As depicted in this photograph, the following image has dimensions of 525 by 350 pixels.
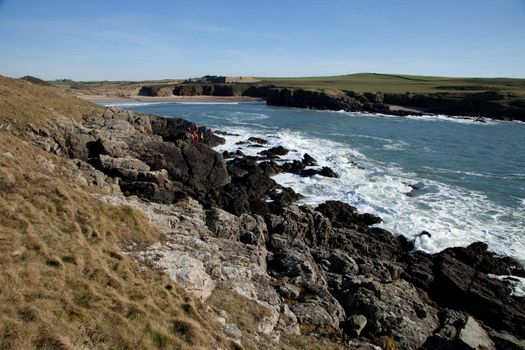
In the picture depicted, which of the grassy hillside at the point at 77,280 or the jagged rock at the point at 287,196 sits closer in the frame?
the grassy hillside at the point at 77,280

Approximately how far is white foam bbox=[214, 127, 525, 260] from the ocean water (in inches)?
2.9

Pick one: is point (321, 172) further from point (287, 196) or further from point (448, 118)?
point (448, 118)

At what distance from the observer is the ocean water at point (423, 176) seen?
2586 centimetres

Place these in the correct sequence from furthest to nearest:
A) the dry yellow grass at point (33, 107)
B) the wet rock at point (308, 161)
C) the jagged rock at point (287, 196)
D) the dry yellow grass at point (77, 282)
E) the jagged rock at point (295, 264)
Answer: the wet rock at point (308, 161), the jagged rock at point (287, 196), the dry yellow grass at point (33, 107), the jagged rock at point (295, 264), the dry yellow grass at point (77, 282)

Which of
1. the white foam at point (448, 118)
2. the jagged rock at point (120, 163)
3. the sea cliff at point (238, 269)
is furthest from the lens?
the white foam at point (448, 118)

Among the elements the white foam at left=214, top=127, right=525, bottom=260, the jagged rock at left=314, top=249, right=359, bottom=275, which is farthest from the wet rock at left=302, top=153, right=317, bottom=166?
the jagged rock at left=314, top=249, right=359, bottom=275

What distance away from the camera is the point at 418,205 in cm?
2964

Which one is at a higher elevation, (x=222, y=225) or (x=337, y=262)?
(x=222, y=225)

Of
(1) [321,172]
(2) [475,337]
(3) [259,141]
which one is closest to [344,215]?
(1) [321,172]

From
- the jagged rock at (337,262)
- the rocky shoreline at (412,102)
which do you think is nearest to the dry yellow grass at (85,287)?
the jagged rock at (337,262)

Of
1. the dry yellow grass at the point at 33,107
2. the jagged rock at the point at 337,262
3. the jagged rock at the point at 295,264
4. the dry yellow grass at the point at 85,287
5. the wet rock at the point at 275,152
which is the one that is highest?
the dry yellow grass at the point at 33,107

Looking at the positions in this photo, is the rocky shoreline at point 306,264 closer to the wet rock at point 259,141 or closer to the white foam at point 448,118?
the wet rock at point 259,141

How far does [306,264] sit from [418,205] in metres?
17.4

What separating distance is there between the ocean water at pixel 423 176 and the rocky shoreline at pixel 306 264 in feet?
9.86
